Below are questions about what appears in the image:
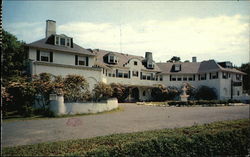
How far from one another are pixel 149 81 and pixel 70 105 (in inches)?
1073

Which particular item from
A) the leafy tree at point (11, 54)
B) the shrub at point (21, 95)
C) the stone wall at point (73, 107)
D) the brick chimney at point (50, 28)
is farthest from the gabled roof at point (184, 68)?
the shrub at point (21, 95)

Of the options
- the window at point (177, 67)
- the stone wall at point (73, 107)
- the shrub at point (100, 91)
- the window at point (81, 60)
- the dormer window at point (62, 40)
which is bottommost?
the stone wall at point (73, 107)

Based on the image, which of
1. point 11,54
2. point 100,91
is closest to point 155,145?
point 100,91

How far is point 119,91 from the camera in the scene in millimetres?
33875

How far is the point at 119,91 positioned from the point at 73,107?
15.7m

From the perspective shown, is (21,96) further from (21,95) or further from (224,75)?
(224,75)

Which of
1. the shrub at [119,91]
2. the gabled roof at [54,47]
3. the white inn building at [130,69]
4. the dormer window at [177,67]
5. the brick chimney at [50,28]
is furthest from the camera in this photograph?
the dormer window at [177,67]

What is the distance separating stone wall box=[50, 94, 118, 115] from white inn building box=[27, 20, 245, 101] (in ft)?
19.2

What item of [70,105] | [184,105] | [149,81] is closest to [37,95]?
[70,105]

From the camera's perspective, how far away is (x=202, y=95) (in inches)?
1583

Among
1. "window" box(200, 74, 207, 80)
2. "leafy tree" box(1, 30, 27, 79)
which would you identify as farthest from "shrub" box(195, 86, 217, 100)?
"leafy tree" box(1, 30, 27, 79)

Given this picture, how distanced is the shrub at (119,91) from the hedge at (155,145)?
25.1 m

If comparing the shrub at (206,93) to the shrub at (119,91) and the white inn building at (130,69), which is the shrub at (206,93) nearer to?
the white inn building at (130,69)

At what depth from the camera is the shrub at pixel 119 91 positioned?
3366 centimetres
